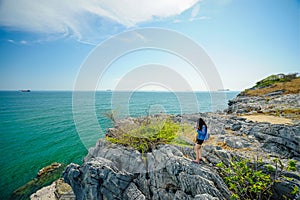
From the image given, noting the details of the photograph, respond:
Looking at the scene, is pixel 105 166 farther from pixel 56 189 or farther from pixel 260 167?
pixel 56 189

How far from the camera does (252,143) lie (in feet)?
31.3

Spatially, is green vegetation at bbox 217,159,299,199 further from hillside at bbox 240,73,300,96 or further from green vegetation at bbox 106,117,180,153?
hillside at bbox 240,73,300,96

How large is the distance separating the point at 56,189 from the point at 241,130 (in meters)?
15.6

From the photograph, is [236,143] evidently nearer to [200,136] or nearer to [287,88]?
[200,136]

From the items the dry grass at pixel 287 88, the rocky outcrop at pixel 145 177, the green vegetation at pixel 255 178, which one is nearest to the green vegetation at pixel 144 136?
the rocky outcrop at pixel 145 177

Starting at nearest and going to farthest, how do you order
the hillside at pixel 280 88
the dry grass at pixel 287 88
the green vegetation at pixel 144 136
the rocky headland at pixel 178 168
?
1. the rocky headland at pixel 178 168
2. the green vegetation at pixel 144 136
3. the dry grass at pixel 287 88
4. the hillside at pixel 280 88

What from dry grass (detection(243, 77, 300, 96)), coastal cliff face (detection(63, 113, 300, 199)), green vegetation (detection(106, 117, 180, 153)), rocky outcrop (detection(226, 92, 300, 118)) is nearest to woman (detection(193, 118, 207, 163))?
coastal cliff face (detection(63, 113, 300, 199))

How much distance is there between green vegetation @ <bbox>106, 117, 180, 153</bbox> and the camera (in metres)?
9.57

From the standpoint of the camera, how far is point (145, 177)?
8055 millimetres

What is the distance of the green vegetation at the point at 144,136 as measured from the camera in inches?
377

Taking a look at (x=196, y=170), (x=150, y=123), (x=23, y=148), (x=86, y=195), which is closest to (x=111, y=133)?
(x=150, y=123)

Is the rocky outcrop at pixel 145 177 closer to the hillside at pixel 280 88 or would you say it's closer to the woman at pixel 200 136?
the woman at pixel 200 136

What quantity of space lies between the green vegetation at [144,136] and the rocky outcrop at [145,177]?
54 cm

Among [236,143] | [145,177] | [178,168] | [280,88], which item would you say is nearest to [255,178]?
[178,168]
